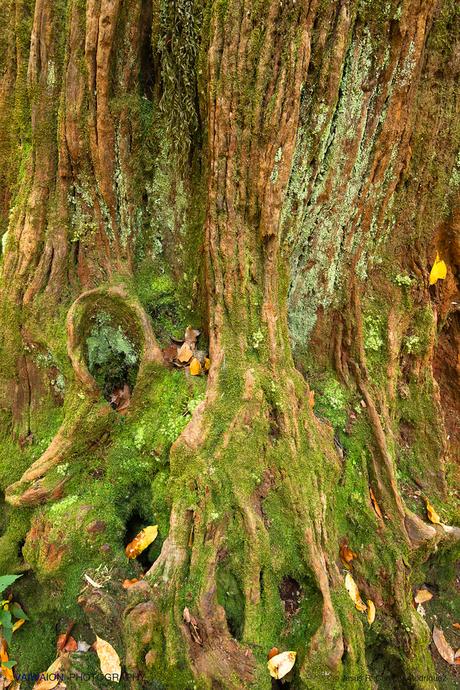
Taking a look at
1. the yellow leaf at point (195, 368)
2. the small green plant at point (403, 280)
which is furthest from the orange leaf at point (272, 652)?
the small green plant at point (403, 280)

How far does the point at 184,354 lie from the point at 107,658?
6.64ft

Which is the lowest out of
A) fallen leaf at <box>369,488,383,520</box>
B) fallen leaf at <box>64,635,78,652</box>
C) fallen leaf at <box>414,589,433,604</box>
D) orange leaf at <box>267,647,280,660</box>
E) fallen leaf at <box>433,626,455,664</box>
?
fallen leaf at <box>433,626,455,664</box>

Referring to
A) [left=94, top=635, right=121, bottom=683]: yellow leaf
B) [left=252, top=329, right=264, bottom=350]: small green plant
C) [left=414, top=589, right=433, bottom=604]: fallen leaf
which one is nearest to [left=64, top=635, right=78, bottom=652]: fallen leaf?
[left=94, top=635, right=121, bottom=683]: yellow leaf

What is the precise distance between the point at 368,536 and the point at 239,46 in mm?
3442

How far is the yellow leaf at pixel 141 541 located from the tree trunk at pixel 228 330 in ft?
0.18

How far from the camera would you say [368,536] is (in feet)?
11.2

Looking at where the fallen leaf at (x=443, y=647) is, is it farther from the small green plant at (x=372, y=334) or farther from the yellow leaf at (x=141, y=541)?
the yellow leaf at (x=141, y=541)

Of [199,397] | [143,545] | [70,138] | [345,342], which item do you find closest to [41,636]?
[143,545]

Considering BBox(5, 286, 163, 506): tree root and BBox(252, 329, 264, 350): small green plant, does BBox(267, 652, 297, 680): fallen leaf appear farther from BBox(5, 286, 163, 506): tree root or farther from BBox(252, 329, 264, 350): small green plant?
BBox(252, 329, 264, 350): small green plant

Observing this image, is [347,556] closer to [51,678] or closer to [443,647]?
[443,647]

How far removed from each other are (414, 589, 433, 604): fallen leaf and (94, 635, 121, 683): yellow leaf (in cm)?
239

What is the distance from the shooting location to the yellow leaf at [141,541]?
10.4 ft

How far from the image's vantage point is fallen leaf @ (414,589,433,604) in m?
3.82

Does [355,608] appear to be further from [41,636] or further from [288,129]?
[288,129]
